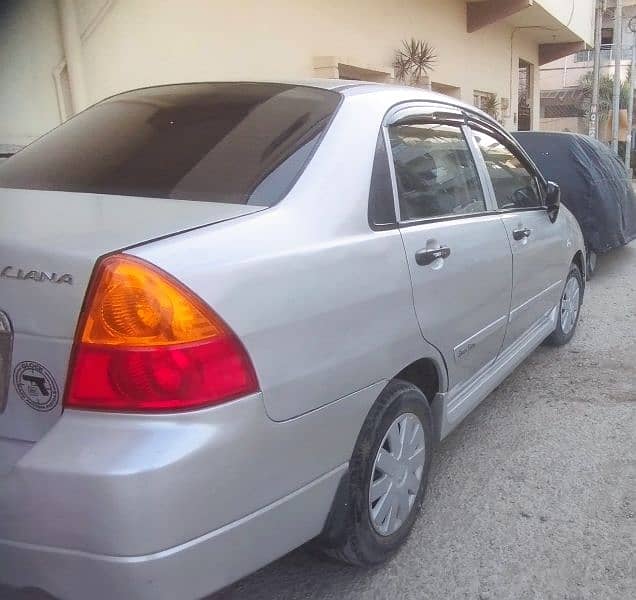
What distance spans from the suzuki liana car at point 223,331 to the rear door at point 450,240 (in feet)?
0.05

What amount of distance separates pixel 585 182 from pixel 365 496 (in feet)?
20.0

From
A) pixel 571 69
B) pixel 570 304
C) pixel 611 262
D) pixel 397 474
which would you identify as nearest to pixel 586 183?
pixel 611 262

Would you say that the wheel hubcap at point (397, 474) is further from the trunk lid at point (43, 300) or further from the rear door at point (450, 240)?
the trunk lid at point (43, 300)

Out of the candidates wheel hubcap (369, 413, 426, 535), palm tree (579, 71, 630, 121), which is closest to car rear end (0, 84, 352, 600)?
wheel hubcap (369, 413, 426, 535)

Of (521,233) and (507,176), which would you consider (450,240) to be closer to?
(521,233)

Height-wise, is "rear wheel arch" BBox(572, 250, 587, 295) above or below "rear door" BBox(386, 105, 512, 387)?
below

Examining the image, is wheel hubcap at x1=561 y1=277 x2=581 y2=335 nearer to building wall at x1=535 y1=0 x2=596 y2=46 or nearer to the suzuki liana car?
the suzuki liana car

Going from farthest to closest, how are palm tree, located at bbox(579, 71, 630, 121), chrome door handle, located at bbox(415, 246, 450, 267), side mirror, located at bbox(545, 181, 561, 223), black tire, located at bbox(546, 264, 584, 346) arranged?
palm tree, located at bbox(579, 71, 630, 121) → black tire, located at bbox(546, 264, 584, 346) → side mirror, located at bbox(545, 181, 561, 223) → chrome door handle, located at bbox(415, 246, 450, 267)

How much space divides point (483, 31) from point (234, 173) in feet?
50.1

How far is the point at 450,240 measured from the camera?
8.96 ft

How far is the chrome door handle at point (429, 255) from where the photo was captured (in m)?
2.49

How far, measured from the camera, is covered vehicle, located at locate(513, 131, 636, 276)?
24.3 ft

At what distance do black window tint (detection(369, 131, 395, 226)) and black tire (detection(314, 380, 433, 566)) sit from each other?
568 millimetres

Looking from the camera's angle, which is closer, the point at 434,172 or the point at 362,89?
the point at 362,89
